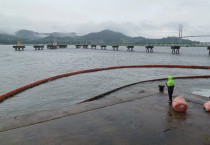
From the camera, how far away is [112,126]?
6.30 metres

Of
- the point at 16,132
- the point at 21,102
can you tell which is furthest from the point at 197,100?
the point at 21,102

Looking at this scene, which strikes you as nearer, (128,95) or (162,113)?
(162,113)

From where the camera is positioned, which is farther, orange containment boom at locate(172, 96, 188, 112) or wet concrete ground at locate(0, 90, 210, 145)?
orange containment boom at locate(172, 96, 188, 112)

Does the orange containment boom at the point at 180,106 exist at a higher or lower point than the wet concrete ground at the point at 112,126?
higher

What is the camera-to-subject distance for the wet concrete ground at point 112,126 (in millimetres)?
5363

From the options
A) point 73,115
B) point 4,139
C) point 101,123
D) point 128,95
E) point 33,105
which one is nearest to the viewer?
point 4,139

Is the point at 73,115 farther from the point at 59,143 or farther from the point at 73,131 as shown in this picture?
the point at 59,143

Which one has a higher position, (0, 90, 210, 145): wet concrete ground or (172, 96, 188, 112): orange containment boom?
(172, 96, 188, 112): orange containment boom

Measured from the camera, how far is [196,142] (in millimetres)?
5242

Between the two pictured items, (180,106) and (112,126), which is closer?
(112,126)

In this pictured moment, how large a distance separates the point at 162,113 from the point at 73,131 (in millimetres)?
4343

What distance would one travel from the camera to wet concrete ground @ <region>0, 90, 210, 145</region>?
17.6ft

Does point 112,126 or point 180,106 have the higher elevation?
point 180,106

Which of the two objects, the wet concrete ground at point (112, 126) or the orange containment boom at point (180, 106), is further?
the orange containment boom at point (180, 106)
